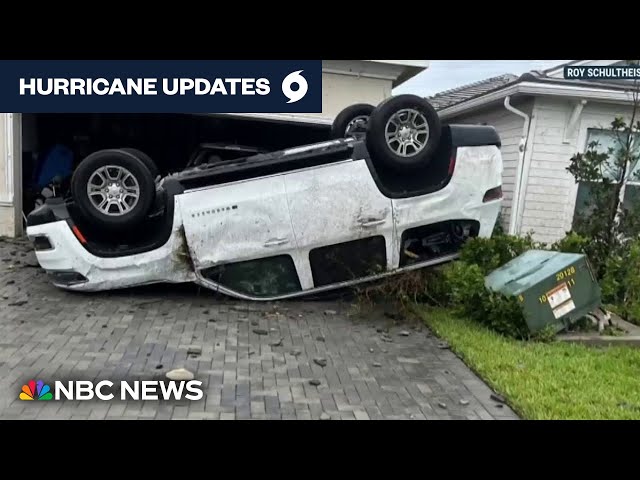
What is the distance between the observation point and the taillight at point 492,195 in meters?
6.84

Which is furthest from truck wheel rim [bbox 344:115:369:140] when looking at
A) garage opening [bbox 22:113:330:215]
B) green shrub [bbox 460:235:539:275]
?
garage opening [bbox 22:113:330:215]

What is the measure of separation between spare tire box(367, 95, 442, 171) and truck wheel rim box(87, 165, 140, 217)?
2767mm

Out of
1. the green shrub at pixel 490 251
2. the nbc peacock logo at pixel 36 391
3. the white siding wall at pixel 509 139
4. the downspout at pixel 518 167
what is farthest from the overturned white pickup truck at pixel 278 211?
the white siding wall at pixel 509 139

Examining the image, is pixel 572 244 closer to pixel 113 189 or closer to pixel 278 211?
pixel 278 211

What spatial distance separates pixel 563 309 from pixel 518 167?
14.9 ft

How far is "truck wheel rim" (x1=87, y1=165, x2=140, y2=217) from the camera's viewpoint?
6418mm

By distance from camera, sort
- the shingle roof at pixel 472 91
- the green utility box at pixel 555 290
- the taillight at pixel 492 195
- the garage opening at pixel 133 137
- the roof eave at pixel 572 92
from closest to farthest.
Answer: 1. the green utility box at pixel 555 290
2. the taillight at pixel 492 195
3. the roof eave at pixel 572 92
4. the shingle roof at pixel 472 91
5. the garage opening at pixel 133 137

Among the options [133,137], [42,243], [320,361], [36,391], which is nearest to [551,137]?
[320,361]

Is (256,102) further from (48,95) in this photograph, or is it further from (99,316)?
(99,316)

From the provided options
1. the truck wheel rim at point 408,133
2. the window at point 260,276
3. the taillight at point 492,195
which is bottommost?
the window at point 260,276

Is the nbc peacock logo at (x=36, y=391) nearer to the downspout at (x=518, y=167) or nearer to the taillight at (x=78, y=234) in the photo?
the taillight at (x=78, y=234)

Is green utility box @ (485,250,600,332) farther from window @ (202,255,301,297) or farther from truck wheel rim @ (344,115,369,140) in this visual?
truck wheel rim @ (344,115,369,140)

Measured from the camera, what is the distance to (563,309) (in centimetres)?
572

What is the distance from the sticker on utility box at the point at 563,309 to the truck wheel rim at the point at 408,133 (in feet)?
7.55
